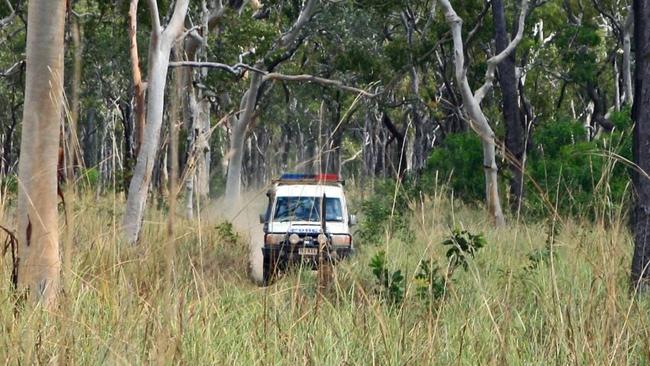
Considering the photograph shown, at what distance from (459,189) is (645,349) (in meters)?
18.6

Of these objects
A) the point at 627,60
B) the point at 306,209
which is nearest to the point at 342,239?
the point at 306,209

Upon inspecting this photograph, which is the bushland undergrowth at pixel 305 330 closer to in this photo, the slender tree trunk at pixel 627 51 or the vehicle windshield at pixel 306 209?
the vehicle windshield at pixel 306 209

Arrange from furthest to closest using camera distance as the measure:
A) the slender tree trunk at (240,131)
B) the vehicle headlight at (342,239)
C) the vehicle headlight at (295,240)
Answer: the slender tree trunk at (240,131)
the vehicle headlight at (342,239)
the vehicle headlight at (295,240)

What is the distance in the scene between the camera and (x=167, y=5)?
19.8 metres

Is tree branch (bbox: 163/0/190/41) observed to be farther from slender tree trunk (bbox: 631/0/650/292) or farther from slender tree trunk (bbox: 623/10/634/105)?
slender tree trunk (bbox: 623/10/634/105)

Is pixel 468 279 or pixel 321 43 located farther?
pixel 321 43

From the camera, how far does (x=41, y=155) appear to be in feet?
17.6

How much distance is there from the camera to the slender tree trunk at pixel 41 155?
17.4ft

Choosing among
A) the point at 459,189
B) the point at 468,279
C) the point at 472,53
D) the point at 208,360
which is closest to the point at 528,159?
the point at 459,189

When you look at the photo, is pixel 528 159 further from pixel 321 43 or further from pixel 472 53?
pixel 472 53

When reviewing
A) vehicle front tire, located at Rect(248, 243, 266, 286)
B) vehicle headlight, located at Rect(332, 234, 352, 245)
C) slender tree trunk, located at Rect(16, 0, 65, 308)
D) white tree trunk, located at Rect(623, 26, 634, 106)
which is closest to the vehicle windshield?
vehicle headlight, located at Rect(332, 234, 352, 245)

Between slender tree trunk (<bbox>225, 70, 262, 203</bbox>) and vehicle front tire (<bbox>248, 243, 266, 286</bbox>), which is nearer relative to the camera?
vehicle front tire (<bbox>248, 243, 266, 286</bbox>)

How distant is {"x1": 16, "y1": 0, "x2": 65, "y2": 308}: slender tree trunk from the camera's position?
5.32m

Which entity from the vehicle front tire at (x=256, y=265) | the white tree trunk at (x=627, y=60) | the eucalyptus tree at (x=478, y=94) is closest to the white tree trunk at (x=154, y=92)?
the vehicle front tire at (x=256, y=265)
